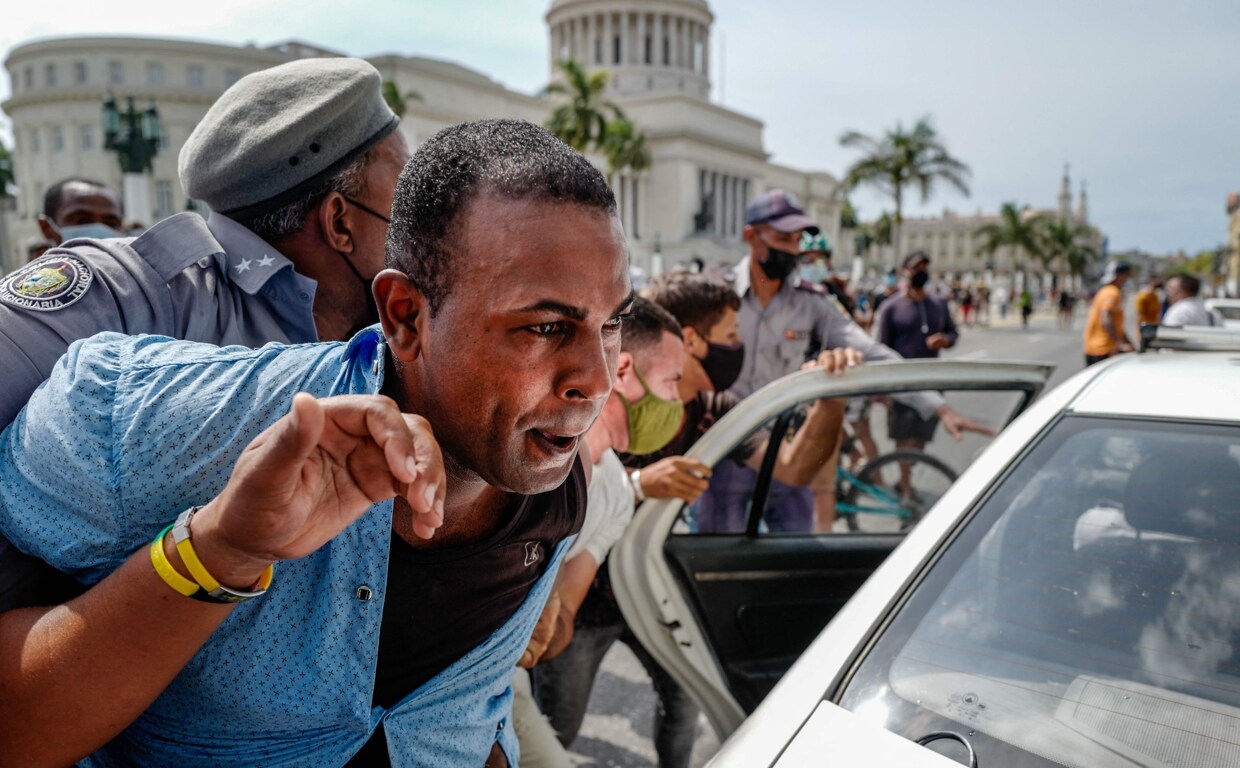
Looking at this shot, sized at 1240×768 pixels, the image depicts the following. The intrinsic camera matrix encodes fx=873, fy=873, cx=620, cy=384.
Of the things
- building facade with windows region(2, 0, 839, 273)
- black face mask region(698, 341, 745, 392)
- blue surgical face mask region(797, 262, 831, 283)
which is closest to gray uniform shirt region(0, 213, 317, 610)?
black face mask region(698, 341, 745, 392)

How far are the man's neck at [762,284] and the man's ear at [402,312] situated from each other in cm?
361

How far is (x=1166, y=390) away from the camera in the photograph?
7.15 ft

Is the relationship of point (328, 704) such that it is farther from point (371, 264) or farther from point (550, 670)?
point (550, 670)

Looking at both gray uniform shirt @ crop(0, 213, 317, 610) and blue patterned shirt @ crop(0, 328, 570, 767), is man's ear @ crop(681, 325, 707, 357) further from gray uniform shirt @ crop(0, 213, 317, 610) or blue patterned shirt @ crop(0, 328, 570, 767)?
blue patterned shirt @ crop(0, 328, 570, 767)

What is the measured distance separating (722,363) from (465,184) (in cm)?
278

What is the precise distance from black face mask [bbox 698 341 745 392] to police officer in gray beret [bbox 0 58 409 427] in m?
2.07

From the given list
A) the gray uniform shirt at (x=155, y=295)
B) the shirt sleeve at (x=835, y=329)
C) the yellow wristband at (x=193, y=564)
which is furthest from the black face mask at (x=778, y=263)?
the yellow wristband at (x=193, y=564)

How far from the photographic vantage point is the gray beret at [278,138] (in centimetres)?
180

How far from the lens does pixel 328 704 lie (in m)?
1.25

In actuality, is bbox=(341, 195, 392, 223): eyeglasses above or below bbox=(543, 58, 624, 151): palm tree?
below

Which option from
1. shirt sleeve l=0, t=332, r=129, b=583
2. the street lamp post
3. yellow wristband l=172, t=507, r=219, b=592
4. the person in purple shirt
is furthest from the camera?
the street lamp post

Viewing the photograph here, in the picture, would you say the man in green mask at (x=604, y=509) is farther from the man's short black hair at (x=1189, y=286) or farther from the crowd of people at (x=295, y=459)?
the man's short black hair at (x=1189, y=286)

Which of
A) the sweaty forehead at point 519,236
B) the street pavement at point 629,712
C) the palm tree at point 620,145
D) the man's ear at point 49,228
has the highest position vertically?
the palm tree at point 620,145

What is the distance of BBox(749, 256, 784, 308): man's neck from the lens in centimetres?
466
